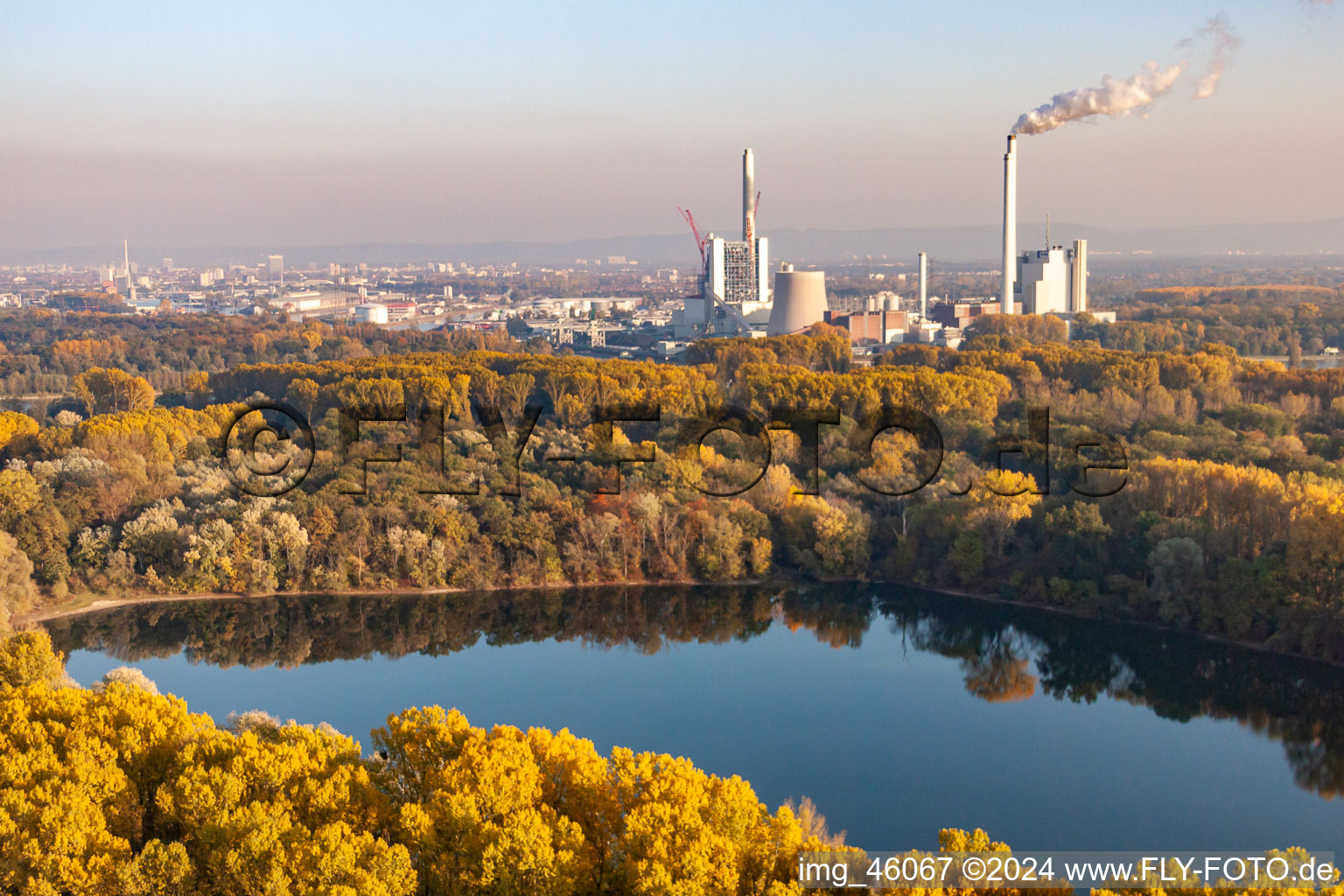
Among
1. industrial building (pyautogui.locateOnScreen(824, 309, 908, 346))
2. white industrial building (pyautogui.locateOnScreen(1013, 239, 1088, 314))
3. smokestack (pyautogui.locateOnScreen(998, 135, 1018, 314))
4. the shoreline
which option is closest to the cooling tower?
industrial building (pyautogui.locateOnScreen(824, 309, 908, 346))

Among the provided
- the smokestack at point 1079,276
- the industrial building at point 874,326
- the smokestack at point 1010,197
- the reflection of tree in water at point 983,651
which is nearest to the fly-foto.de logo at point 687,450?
the reflection of tree in water at point 983,651

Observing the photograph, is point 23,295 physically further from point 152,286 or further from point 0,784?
point 0,784

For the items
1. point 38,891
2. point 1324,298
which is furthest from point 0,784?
point 1324,298

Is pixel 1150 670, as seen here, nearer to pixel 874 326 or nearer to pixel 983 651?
pixel 983 651

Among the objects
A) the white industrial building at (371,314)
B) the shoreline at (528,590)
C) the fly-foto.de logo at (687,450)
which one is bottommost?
the shoreline at (528,590)

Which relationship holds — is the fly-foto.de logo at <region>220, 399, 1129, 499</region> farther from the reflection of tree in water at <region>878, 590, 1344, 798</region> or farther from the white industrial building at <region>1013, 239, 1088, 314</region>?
the white industrial building at <region>1013, 239, 1088, 314</region>

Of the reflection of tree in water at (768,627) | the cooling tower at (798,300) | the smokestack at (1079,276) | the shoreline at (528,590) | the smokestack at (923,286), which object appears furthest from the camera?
the smokestack at (923,286)

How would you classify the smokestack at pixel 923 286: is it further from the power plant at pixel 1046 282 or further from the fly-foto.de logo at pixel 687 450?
the fly-foto.de logo at pixel 687 450
